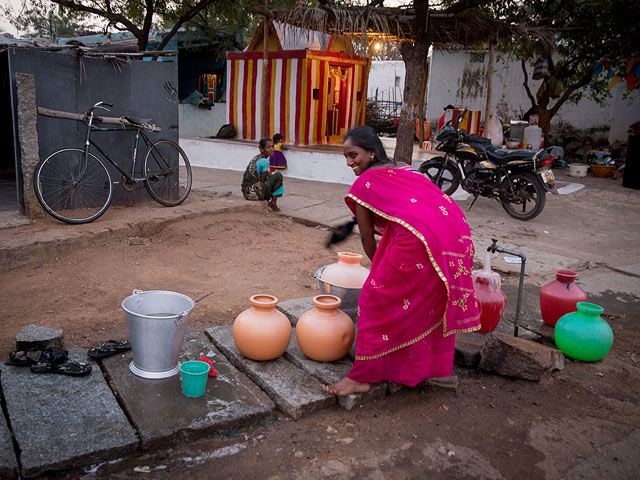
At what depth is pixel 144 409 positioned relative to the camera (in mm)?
2658

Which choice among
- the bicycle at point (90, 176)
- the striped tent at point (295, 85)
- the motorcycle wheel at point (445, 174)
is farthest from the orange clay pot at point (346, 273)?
the striped tent at point (295, 85)

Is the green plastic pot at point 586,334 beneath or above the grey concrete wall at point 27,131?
beneath

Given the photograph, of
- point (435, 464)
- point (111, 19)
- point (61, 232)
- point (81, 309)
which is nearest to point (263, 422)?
point (435, 464)

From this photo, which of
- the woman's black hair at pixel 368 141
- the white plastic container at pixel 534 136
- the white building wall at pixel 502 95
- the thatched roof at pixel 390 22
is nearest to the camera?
the woman's black hair at pixel 368 141

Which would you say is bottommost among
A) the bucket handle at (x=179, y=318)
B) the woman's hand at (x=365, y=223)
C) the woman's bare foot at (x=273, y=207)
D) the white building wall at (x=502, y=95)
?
the woman's bare foot at (x=273, y=207)

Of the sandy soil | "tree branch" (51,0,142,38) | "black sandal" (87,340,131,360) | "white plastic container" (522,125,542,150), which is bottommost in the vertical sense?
the sandy soil

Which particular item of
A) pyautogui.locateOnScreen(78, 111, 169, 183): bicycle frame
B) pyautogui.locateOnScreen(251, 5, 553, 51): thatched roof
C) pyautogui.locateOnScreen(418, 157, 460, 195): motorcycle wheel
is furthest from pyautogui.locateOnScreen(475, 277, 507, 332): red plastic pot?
pyautogui.locateOnScreen(251, 5, 553, 51): thatched roof

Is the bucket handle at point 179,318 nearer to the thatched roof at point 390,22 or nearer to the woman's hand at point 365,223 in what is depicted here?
the woman's hand at point 365,223

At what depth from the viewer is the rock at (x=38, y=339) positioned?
3.00 m

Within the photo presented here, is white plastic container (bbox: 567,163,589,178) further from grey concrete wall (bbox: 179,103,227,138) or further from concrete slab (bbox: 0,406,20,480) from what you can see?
concrete slab (bbox: 0,406,20,480)

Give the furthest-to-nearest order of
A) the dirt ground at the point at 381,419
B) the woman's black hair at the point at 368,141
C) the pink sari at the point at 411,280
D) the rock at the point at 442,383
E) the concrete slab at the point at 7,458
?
the rock at the point at 442,383
the woman's black hair at the point at 368,141
the pink sari at the point at 411,280
the dirt ground at the point at 381,419
the concrete slab at the point at 7,458

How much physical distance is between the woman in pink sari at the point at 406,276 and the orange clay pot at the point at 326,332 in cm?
23

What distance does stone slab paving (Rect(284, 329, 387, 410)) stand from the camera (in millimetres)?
2928

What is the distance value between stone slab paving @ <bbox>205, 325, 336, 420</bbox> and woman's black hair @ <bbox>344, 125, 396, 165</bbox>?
51.2 inches
